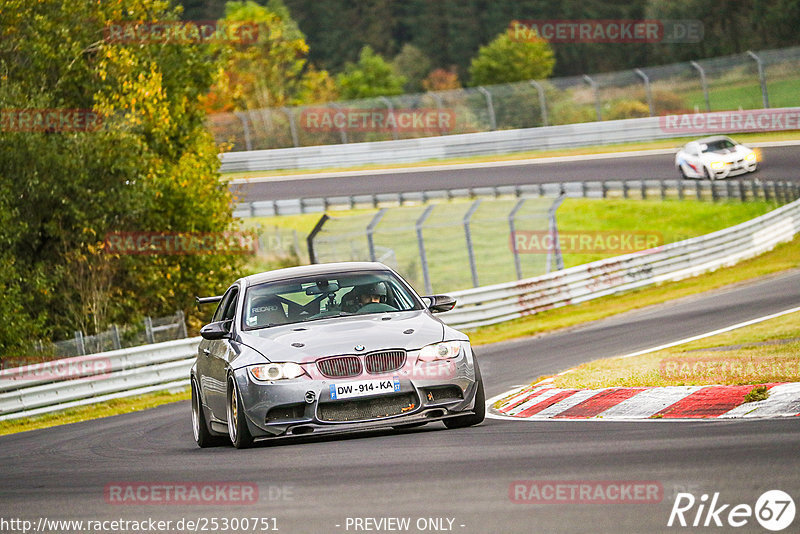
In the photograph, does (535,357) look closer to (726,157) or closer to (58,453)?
(58,453)

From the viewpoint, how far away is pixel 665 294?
85.6 ft

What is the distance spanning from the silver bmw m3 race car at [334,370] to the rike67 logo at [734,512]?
3.66 metres

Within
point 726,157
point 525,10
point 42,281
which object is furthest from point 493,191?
point 525,10

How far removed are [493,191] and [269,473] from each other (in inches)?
1276

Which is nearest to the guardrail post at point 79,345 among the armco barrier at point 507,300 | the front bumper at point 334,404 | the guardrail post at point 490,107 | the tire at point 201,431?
the armco barrier at point 507,300

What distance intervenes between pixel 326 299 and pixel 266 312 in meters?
0.52

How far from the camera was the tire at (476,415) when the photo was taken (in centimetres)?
934

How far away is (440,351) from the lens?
910 centimetres

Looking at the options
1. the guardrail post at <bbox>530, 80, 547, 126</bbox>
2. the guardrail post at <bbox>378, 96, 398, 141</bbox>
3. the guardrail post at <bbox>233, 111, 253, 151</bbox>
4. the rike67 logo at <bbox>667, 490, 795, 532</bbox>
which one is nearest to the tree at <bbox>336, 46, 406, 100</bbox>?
the guardrail post at <bbox>233, 111, 253, 151</bbox>

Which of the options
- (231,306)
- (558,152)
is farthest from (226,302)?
(558,152)

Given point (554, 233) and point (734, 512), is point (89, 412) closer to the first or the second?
point (554, 233)

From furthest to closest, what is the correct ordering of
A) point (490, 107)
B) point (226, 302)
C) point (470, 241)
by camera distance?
1. point (490, 107)
2. point (470, 241)
3. point (226, 302)

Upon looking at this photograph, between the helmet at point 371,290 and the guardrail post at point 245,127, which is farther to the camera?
the guardrail post at point 245,127

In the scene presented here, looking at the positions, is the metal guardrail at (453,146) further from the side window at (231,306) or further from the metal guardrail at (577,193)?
the side window at (231,306)
